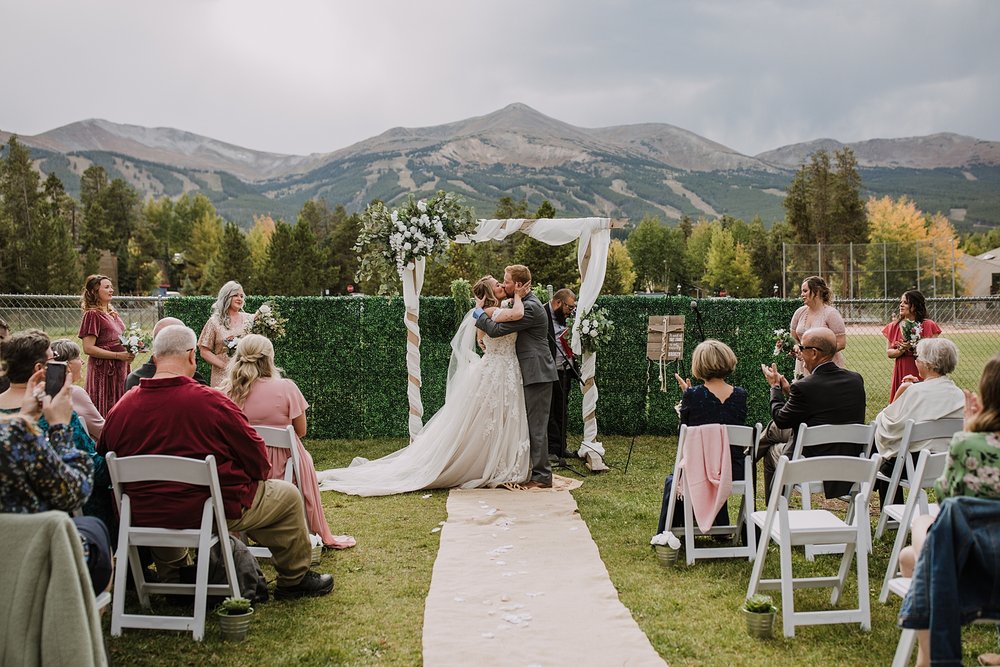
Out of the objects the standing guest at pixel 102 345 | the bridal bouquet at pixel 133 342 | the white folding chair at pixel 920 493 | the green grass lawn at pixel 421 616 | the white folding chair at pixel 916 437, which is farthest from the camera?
the bridal bouquet at pixel 133 342

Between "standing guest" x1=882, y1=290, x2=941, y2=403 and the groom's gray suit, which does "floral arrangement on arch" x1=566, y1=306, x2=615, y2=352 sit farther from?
"standing guest" x1=882, y1=290, x2=941, y2=403

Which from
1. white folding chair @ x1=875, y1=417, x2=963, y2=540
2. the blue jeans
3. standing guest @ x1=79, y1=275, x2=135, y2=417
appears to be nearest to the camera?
the blue jeans

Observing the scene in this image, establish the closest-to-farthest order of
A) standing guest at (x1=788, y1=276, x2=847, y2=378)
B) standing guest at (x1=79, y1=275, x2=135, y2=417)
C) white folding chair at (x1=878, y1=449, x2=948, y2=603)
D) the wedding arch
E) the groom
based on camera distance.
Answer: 1. white folding chair at (x1=878, y1=449, x2=948, y2=603)
2. standing guest at (x1=79, y1=275, x2=135, y2=417)
3. standing guest at (x1=788, y1=276, x2=847, y2=378)
4. the groom
5. the wedding arch

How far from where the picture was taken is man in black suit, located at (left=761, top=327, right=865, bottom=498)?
5.60m

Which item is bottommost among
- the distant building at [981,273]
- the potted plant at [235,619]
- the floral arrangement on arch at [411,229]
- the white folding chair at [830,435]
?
the potted plant at [235,619]

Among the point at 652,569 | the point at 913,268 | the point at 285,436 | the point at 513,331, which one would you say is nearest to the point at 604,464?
the point at 513,331

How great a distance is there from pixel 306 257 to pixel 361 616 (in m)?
60.9

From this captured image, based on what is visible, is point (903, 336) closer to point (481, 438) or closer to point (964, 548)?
point (481, 438)

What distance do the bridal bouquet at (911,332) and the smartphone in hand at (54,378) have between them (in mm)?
7189

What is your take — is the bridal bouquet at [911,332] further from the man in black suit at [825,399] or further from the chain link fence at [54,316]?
the chain link fence at [54,316]

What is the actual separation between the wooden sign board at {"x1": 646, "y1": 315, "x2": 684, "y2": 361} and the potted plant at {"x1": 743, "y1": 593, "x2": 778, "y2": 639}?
4.88 m

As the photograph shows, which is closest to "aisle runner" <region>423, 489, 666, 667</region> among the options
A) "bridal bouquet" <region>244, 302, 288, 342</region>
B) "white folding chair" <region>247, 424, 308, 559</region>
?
"white folding chair" <region>247, 424, 308, 559</region>

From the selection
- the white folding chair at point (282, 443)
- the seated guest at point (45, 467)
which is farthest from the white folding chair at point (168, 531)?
the white folding chair at point (282, 443)

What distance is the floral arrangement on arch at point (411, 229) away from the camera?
9.09 metres
